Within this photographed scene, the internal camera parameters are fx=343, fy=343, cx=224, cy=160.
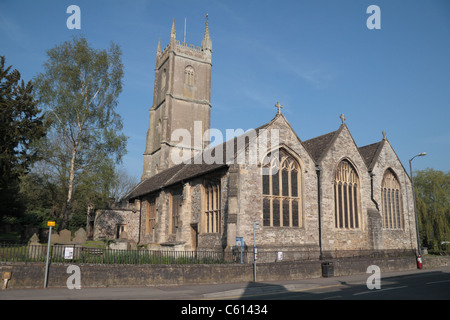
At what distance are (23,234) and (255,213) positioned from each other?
23253 millimetres

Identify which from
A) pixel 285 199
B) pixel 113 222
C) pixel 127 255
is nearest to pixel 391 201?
pixel 285 199

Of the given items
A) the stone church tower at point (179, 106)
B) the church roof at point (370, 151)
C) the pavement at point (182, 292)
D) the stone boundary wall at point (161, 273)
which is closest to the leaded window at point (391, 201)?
the church roof at point (370, 151)

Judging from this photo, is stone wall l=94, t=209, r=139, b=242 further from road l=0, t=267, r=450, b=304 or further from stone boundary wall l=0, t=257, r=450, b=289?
road l=0, t=267, r=450, b=304

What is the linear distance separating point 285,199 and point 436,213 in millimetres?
19986

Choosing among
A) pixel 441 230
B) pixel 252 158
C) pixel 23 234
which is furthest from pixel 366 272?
pixel 23 234

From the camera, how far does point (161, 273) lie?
1528 centimetres

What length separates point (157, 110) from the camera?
5269 cm

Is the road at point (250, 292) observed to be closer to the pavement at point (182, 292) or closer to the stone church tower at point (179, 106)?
the pavement at point (182, 292)

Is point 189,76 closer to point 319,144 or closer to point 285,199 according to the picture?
point 319,144

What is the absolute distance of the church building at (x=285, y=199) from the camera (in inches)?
853

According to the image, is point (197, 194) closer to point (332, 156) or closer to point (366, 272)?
point (332, 156)

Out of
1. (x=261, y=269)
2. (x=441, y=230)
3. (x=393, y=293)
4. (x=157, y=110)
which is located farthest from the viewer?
(x=157, y=110)

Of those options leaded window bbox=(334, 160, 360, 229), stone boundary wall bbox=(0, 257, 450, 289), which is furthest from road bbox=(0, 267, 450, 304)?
leaded window bbox=(334, 160, 360, 229)

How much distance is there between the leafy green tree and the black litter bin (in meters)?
19.7
